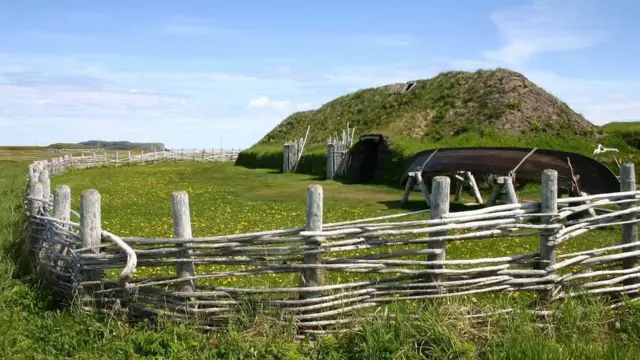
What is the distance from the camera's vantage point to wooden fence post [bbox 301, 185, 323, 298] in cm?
567

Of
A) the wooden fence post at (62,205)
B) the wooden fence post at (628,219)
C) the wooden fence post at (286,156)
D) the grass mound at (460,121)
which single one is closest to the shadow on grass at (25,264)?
the wooden fence post at (62,205)

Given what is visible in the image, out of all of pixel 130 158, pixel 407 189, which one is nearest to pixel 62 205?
pixel 407 189

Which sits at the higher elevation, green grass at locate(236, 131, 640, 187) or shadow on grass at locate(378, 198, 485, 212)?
green grass at locate(236, 131, 640, 187)

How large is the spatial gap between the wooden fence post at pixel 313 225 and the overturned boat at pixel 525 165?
9219 mm

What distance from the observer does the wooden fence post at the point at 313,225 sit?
5.67m

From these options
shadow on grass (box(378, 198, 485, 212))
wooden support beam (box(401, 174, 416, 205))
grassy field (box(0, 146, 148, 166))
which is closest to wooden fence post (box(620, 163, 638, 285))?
shadow on grass (box(378, 198, 485, 212))

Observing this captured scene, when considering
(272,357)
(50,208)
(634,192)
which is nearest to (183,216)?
(272,357)

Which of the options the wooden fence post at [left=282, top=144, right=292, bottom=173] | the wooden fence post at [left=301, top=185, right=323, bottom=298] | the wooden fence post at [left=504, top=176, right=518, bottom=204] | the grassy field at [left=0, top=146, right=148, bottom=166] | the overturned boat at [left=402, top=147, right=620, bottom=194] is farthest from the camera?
the grassy field at [left=0, top=146, right=148, bottom=166]

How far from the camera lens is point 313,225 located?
18.6 ft

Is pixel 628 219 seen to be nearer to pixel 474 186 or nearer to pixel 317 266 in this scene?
pixel 317 266

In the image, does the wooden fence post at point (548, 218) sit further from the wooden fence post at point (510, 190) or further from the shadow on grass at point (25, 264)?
the wooden fence post at point (510, 190)

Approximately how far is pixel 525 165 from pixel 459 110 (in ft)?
54.0

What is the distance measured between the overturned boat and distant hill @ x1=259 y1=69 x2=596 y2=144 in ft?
27.5

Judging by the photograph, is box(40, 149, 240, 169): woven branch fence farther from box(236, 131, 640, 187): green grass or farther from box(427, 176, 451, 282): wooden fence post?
box(427, 176, 451, 282): wooden fence post
